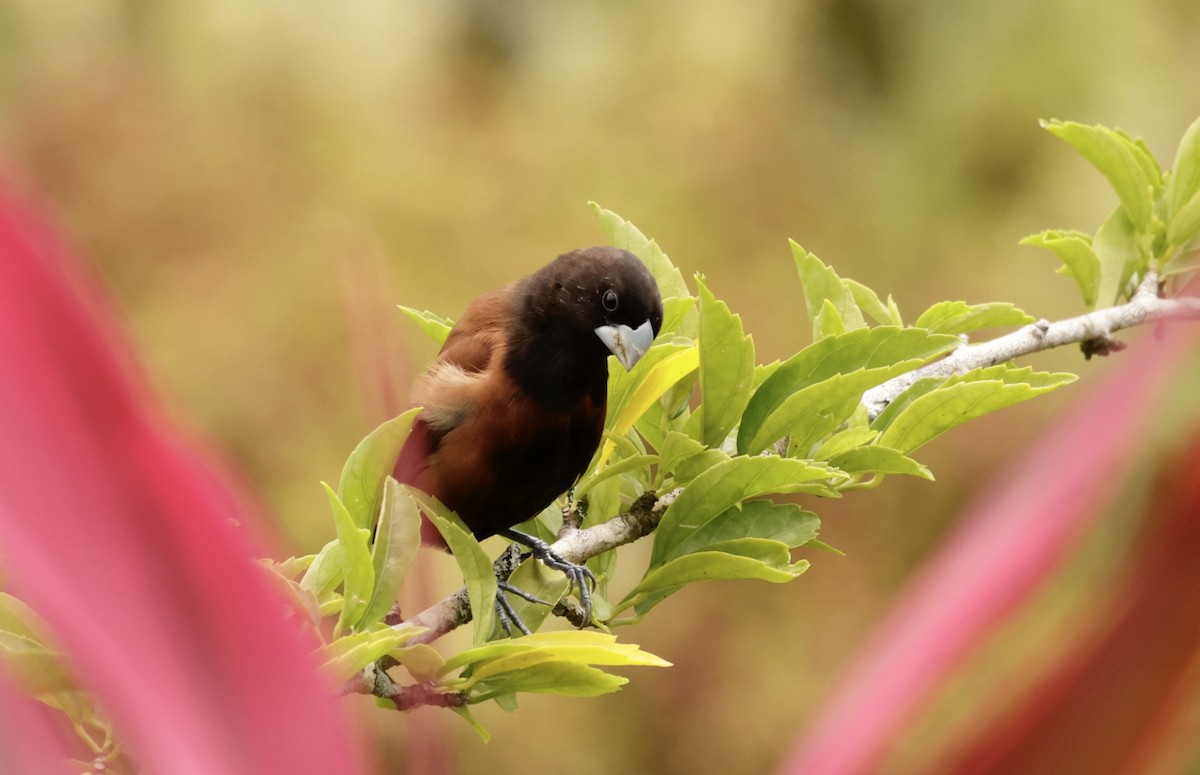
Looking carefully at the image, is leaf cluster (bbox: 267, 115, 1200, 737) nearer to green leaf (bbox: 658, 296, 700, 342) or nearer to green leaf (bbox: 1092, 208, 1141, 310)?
green leaf (bbox: 658, 296, 700, 342)

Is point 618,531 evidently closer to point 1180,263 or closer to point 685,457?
point 685,457

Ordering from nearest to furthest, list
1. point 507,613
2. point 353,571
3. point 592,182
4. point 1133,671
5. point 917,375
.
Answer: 1. point 1133,671
2. point 353,571
3. point 507,613
4. point 917,375
5. point 592,182

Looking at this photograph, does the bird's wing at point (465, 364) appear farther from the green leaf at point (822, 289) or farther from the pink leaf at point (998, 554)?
the pink leaf at point (998, 554)

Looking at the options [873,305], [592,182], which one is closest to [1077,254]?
[873,305]

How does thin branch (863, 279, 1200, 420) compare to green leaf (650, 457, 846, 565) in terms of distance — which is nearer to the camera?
green leaf (650, 457, 846, 565)

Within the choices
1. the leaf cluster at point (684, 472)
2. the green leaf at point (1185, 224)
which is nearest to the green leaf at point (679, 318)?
the leaf cluster at point (684, 472)

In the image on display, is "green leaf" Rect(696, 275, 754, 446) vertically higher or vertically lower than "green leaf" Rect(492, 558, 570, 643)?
higher

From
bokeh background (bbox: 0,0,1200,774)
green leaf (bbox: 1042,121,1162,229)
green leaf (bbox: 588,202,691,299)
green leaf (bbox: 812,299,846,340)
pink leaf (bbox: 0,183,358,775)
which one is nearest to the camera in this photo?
pink leaf (bbox: 0,183,358,775)

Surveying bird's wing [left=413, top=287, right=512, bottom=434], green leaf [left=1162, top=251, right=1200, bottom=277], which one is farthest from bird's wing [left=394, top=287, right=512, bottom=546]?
green leaf [left=1162, top=251, right=1200, bottom=277]
